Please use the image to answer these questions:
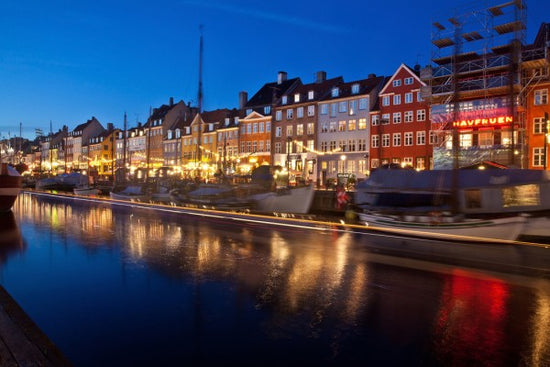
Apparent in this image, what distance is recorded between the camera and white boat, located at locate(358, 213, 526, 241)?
15219 millimetres

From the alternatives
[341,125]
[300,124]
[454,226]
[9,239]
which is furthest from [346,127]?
[9,239]

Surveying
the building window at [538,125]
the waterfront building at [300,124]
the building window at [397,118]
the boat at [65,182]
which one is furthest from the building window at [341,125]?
the boat at [65,182]

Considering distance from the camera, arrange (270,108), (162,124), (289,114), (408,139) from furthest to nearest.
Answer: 1. (162,124)
2. (270,108)
3. (289,114)
4. (408,139)

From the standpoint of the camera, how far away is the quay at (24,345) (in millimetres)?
4789

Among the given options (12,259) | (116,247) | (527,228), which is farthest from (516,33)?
(12,259)

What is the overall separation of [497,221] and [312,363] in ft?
42.1

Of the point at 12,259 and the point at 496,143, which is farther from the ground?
the point at 496,143

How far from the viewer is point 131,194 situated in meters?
46.5

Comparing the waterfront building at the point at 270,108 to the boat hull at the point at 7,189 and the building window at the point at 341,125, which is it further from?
the boat hull at the point at 7,189

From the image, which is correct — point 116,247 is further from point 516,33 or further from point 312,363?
point 516,33

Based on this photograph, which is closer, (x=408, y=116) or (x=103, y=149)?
(x=408, y=116)

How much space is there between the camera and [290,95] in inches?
2803

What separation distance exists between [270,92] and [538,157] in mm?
45656

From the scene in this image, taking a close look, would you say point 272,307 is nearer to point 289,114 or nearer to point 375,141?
point 375,141
